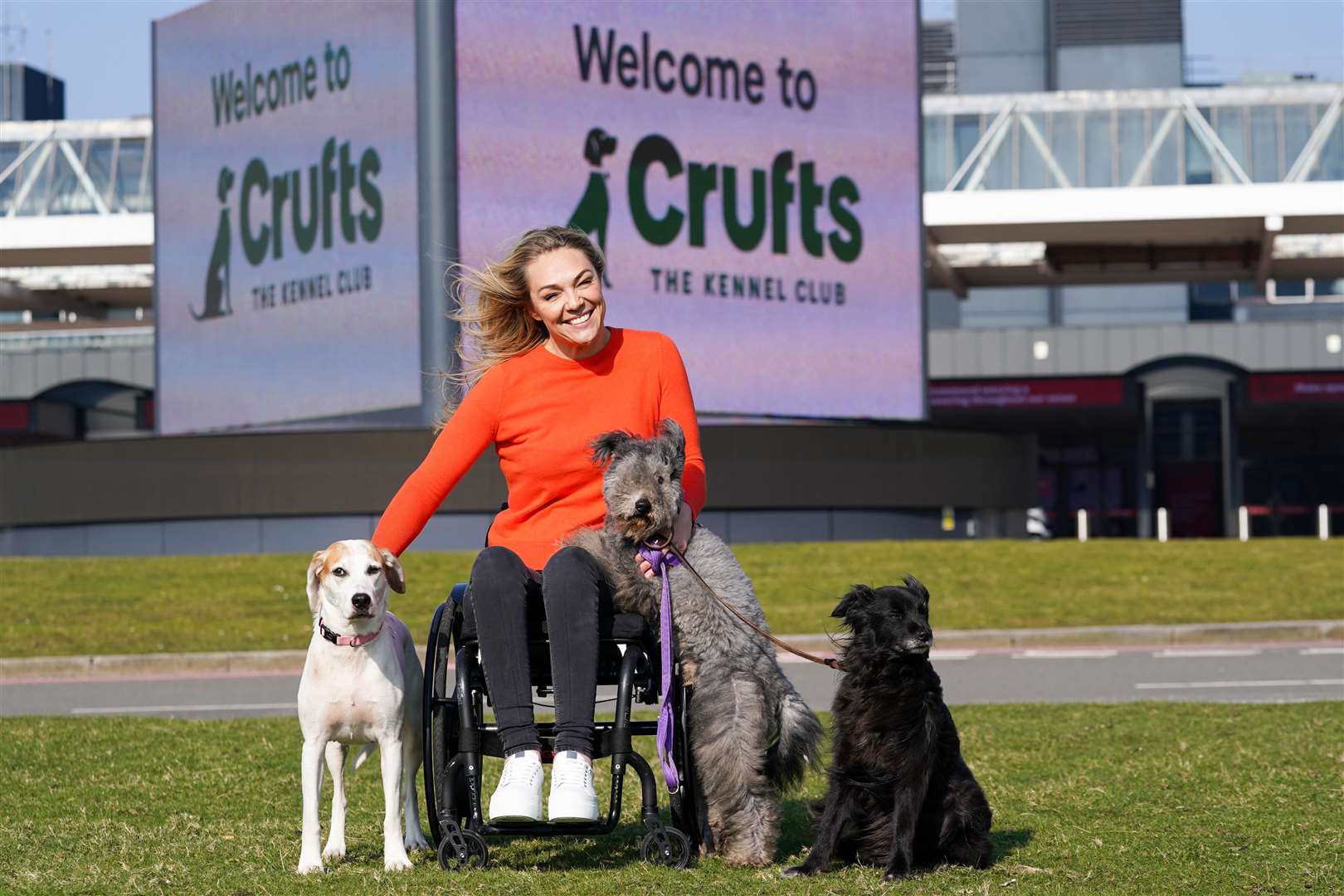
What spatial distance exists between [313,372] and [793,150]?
8.34 m

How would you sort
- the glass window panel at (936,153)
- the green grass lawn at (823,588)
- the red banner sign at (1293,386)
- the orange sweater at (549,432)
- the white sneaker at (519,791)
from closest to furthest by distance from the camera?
the white sneaker at (519,791) → the orange sweater at (549,432) → the green grass lawn at (823,588) → the glass window panel at (936,153) → the red banner sign at (1293,386)

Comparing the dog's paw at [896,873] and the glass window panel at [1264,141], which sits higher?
the glass window panel at [1264,141]

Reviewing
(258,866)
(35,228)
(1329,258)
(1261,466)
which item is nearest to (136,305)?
(35,228)

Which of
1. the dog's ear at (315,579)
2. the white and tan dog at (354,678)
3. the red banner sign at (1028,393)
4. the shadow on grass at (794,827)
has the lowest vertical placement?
the shadow on grass at (794,827)

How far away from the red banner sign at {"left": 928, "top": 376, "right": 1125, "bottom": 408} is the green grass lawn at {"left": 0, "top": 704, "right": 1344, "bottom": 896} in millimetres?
35186

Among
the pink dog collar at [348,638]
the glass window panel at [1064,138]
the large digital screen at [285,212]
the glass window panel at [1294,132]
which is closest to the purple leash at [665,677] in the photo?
the pink dog collar at [348,638]

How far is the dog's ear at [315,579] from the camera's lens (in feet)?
17.4

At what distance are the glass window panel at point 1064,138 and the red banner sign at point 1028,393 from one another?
A: 297 inches

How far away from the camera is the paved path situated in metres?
11.7

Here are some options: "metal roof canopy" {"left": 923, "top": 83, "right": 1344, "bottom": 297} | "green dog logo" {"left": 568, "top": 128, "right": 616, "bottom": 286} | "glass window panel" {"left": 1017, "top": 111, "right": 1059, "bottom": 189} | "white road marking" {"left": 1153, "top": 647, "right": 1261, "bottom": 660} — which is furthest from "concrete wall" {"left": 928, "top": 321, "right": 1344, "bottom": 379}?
"white road marking" {"left": 1153, "top": 647, "right": 1261, "bottom": 660}

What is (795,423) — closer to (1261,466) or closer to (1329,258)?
(1329,258)

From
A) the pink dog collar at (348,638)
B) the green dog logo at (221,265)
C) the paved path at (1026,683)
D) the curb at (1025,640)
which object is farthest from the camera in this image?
the green dog logo at (221,265)

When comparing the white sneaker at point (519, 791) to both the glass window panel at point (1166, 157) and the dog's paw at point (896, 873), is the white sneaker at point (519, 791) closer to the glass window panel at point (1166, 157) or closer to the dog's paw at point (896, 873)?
the dog's paw at point (896, 873)

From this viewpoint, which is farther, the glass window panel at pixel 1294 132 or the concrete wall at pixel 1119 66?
the concrete wall at pixel 1119 66
